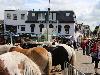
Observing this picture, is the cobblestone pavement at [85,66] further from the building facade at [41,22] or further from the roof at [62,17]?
the roof at [62,17]

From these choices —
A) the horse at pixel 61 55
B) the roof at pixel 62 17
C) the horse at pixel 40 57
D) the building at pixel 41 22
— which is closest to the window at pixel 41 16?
the building at pixel 41 22

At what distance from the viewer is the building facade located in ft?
313

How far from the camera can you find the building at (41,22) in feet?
313

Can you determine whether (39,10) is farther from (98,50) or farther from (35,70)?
Answer: (35,70)

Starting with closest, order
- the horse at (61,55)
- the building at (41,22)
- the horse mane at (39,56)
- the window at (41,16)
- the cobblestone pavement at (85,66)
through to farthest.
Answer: the horse mane at (39,56) → the horse at (61,55) → the cobblestone pavement at (85,66) → the building at (41,22) → the window at (41,16)

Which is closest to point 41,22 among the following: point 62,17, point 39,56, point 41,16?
point 41,16

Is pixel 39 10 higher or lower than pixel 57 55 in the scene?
higher

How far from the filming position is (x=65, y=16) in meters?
96.9

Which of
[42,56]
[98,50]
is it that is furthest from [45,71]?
[98,50]

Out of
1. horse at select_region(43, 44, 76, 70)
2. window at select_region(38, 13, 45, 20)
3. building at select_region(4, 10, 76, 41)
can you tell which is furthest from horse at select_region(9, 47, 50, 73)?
window at select_region(38, 13, 45, 20)

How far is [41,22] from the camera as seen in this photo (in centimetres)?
9650

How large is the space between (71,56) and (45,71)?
4586 millimetres

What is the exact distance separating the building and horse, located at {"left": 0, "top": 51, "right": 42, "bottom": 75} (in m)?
86.9

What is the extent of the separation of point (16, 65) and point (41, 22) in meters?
89.2
